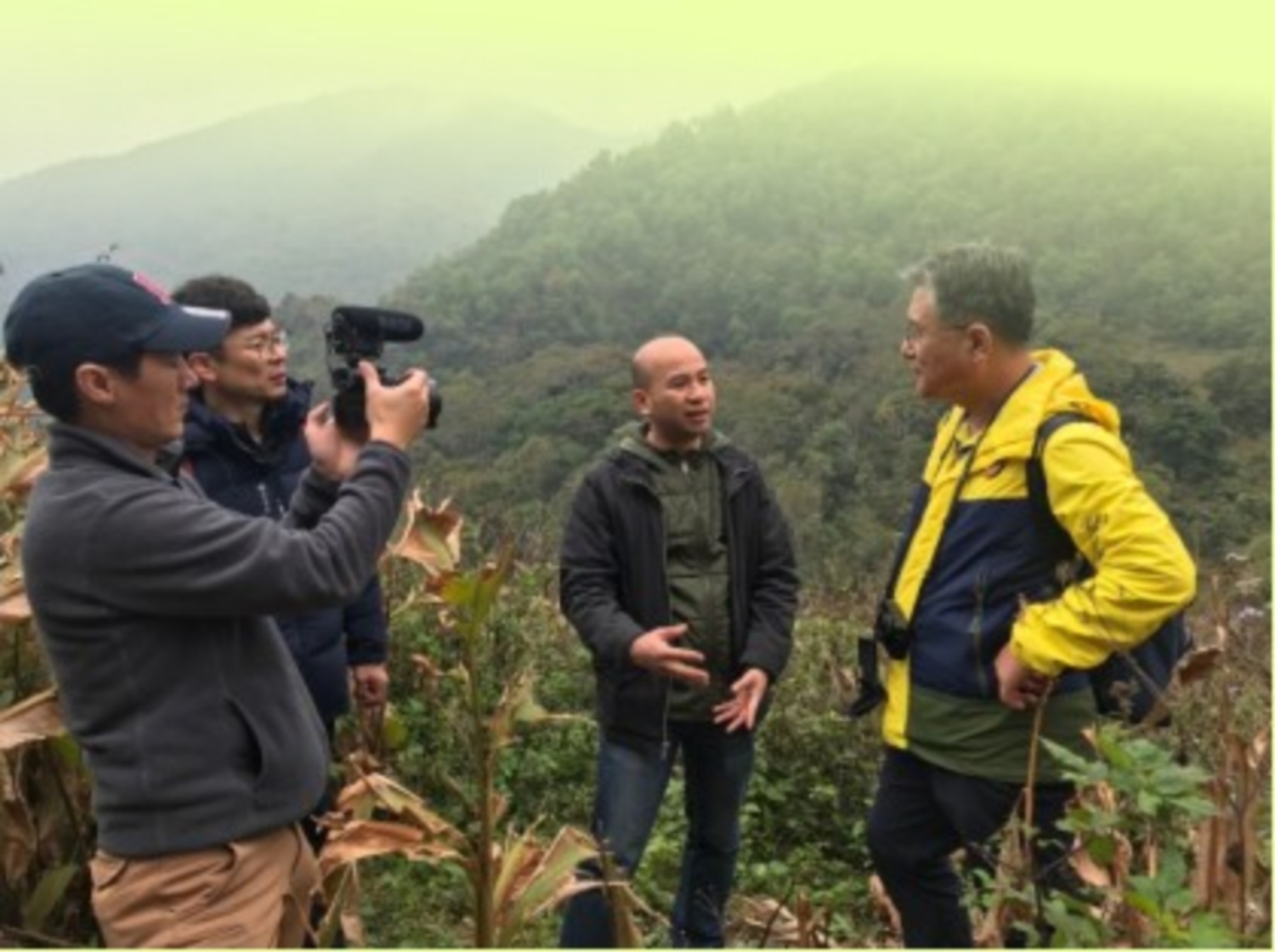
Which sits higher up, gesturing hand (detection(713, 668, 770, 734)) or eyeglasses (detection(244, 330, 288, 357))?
eyeglasses (detection(244, 330, 288, 357))

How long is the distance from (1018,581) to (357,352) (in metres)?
1.13

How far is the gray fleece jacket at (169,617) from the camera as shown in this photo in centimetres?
166

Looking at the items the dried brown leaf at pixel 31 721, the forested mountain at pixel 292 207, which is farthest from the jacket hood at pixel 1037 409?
the forested mountain at pixel 292 207

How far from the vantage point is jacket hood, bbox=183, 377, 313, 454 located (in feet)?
8.52

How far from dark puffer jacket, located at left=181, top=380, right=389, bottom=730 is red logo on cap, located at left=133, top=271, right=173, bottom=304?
0.76 metres

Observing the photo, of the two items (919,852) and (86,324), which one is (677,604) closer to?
→ (919,852)

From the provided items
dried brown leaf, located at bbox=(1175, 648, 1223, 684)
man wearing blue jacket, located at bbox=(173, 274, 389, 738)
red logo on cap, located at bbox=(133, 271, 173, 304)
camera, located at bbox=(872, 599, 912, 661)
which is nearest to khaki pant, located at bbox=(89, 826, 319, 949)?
red logo on cap, located at bbox=(133, 271, 173, 304)

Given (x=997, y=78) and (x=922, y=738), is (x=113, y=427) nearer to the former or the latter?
(x=922, y=738)

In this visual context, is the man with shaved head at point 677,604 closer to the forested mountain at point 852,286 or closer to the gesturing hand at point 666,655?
the gesturing hand at point 666,655

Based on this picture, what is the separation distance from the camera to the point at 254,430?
8.80ft

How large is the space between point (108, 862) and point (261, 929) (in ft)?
0.72

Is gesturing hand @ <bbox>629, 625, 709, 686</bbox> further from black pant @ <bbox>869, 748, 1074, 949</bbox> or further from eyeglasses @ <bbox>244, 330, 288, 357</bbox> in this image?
eyeglasses @ <bbox>244, 330, 288, 357</bbox>

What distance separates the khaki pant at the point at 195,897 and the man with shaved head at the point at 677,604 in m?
1.01

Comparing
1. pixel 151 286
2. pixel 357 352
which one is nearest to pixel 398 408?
pixel 357 352
